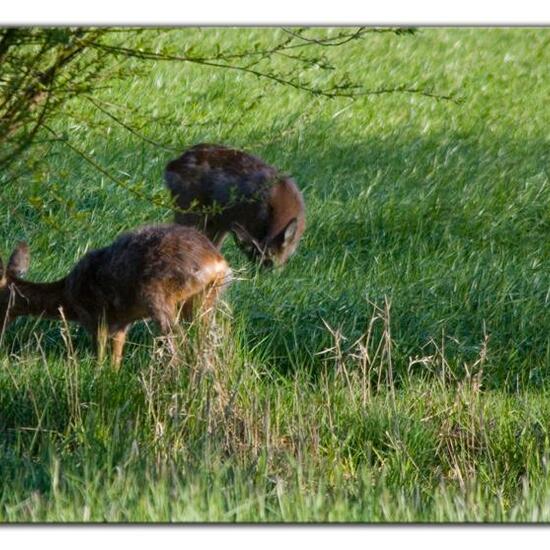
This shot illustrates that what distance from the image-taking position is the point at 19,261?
7898 millimetres

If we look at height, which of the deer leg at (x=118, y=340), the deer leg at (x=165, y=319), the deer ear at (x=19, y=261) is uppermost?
the deer ear at (x=19, y=261)

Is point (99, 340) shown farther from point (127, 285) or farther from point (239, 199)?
point (239, 199)

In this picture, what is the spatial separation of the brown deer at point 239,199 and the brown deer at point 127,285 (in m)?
1.47

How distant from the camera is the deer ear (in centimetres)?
780

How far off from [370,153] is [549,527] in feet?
17.1

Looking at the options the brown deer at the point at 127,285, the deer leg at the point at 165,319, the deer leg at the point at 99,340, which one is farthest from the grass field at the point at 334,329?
the deer leg at the point at 165,319

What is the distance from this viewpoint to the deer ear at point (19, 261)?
25.6ft

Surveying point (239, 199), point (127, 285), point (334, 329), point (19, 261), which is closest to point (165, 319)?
point (127, 285)

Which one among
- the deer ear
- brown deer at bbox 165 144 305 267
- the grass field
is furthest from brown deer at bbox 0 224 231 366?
brown deer at bbox 165 144 305 267

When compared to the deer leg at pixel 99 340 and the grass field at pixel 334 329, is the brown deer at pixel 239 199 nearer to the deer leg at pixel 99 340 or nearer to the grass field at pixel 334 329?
the grass field at pixel 334 329

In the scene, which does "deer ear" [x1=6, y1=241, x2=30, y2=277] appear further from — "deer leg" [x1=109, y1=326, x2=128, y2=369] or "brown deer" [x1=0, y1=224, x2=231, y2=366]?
"deer leg" [x1=109, y1=326, x2=128, y2=369]

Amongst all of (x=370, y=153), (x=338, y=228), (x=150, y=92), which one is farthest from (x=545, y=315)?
(x=150, y=92)

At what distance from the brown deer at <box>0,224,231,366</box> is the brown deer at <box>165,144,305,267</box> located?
1.47 m
